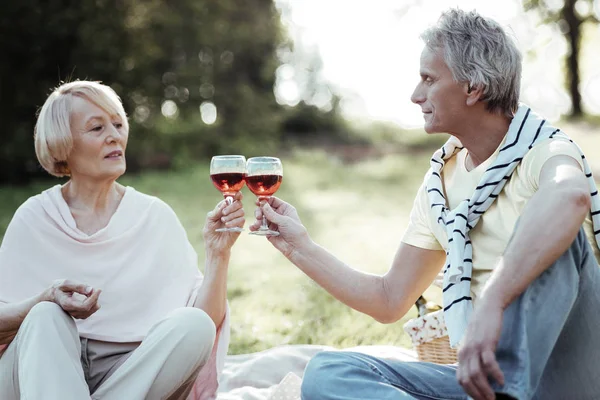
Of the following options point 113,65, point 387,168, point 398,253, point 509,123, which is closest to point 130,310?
point 398,253

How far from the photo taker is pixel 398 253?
3121 millimetres

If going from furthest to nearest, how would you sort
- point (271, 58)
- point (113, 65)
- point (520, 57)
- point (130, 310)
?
point (271, 58) → point (113, 65) → point (130, 310) → point (520, 57)

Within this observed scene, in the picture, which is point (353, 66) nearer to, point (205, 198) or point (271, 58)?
point (271, 58)

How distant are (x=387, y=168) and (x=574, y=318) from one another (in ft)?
47.4

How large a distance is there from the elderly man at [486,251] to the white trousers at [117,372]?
22.5 inches

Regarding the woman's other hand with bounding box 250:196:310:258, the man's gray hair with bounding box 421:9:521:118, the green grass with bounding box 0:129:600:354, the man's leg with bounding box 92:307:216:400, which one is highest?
the man's gray hair with bounding box 421:9:521:118

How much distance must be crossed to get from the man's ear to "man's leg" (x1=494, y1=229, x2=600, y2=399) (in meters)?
0.70

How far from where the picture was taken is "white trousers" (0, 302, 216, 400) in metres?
2.81

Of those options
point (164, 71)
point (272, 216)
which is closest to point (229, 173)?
point (272, 216)

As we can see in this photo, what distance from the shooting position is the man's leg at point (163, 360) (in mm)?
2953

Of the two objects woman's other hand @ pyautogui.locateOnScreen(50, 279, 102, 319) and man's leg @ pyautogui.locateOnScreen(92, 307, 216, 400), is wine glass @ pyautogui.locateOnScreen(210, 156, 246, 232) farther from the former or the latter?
woman's other hand @ pyautogui.locateOnScreen(50, 279, 102, 319)

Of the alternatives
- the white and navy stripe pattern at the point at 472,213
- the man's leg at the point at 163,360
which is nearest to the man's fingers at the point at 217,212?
the man's leg at the point at 163,360

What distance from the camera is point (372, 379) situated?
260 cm

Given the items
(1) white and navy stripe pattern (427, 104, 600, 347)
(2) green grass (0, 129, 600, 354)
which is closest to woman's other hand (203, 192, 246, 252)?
(1) white and navy stripe pattern (427, 104, 600, 347)
